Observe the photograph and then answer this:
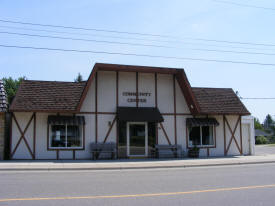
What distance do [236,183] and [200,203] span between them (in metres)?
3.31

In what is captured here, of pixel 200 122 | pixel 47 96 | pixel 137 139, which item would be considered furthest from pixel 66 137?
pixel 200 122

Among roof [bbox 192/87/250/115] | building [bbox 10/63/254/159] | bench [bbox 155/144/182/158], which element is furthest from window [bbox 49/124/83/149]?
roof [bbox 192/87/250/115]

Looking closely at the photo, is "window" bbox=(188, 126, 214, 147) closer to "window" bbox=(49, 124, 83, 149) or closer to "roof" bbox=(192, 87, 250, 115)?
"roof" bbox=(192, 87, 250, 115)

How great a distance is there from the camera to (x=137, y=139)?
20000 mm

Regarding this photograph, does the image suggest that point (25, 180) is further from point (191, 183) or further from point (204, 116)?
point (204, 116)

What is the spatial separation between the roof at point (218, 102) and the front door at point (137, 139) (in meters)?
3.85

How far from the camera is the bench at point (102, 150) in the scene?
1867cm

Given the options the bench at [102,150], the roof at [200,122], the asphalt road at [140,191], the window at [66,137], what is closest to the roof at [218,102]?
the roof at [200,122]

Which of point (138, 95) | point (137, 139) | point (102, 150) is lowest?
point (102, 150)

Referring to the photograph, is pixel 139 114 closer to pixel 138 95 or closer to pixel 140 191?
pixel 138 95

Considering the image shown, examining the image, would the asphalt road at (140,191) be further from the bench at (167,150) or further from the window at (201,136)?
the window at (201,136)

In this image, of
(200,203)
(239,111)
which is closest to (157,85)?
(239,111)

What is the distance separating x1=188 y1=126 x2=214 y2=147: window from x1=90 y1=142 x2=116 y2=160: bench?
528cm

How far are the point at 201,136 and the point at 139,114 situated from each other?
4.73 metres
